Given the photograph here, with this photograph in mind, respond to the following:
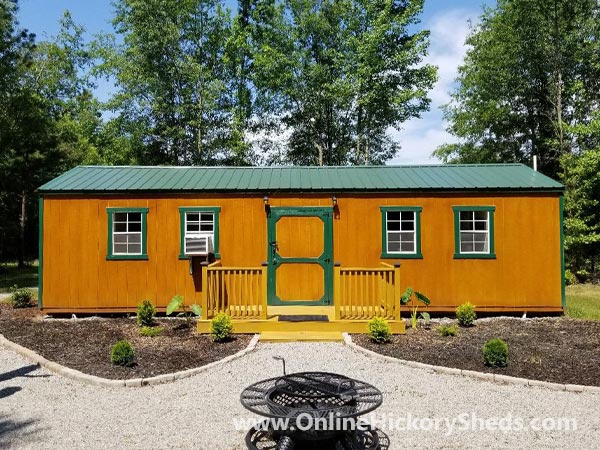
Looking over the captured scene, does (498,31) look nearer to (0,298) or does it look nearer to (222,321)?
(222,321)

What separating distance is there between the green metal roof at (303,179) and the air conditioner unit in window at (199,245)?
1.12m

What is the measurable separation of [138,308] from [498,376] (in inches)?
267

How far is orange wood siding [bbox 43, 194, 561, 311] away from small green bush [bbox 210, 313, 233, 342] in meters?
2.14

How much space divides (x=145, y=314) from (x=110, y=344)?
1.35 meters

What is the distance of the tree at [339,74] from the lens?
21.9 meters

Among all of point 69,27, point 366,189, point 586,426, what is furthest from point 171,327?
point 69,27

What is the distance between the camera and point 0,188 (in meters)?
22.4

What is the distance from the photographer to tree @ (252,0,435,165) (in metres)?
21.9

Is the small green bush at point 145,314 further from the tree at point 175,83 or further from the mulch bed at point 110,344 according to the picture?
the tree at point 175,83

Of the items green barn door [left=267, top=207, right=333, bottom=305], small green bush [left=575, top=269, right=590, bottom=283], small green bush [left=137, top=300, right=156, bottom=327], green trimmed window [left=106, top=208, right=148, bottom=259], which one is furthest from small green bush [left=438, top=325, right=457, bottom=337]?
small green bush [left=575, top=269, right=590, bottom=283]

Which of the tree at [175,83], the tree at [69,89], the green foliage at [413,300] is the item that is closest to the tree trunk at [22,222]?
the tree at [69,89]

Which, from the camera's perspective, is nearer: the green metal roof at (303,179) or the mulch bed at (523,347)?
the mulch bed at (523,347)

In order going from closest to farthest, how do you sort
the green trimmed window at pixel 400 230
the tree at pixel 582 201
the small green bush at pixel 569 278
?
the green trimmed window at pixel 400 230, the small green bush at pixel 569 278, the tree at pixel 582 201

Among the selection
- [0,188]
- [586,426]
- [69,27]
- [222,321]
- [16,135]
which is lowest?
[586,426]
